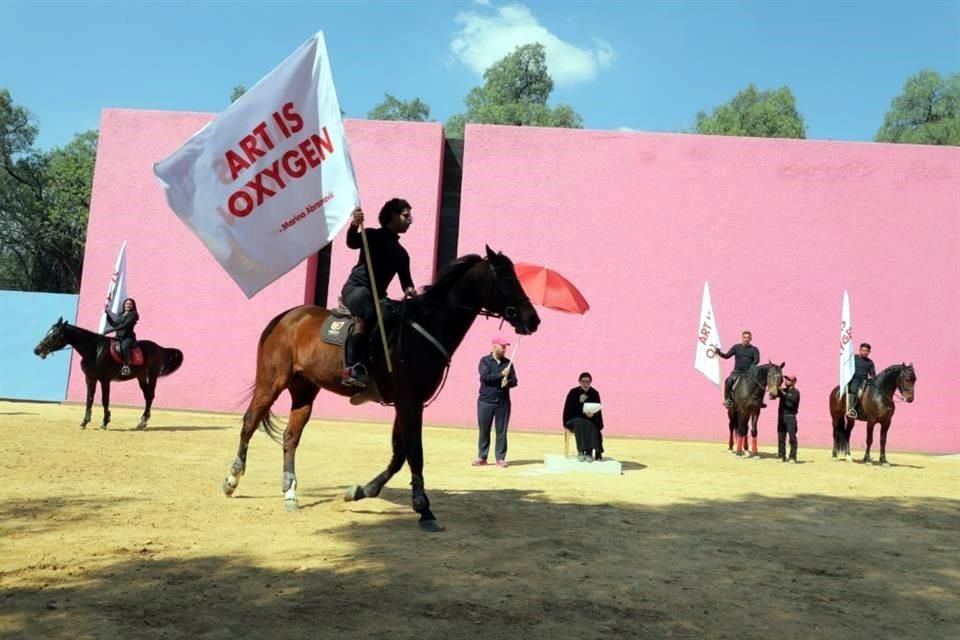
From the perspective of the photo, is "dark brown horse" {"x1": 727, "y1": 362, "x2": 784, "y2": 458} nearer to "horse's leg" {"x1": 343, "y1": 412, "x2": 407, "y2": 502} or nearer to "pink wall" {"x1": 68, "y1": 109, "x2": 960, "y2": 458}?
"pink wall" {"x1": 68, "y1": 109, "x2": 960, "y2": 458}

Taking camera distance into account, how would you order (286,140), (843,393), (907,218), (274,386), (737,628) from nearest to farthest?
(737,628), (286,140), (274,386), (843,393), (907,218)

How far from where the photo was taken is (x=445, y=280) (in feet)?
21.1

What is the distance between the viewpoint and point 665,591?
4.38 meters

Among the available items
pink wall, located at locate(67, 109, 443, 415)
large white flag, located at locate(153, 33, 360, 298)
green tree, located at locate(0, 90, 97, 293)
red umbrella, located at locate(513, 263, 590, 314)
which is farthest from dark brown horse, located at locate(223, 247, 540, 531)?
green tree, located at locate(0, 90, 97, 293)

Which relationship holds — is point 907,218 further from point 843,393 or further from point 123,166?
point 123,166

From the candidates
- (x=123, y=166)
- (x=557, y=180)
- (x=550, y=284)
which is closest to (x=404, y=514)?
(x=550, y=284)

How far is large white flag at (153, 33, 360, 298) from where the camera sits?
5.87 meters

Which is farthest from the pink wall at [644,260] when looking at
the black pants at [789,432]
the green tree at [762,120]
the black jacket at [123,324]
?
the green tree at [762,120]

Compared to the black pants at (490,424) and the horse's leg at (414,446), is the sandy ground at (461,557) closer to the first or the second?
the horse's leg at (414,446)

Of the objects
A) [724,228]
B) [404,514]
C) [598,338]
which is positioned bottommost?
[404,514]

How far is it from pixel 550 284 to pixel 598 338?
9.31 meters

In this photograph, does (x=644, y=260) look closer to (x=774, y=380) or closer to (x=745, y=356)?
(x=745, y=356)

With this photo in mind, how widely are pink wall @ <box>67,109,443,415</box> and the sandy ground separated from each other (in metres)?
10.3

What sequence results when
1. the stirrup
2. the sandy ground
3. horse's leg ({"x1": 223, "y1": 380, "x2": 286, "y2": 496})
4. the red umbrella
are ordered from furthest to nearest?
the red umbrella
horse's leg ({"x1": 223, "y1": 380, "x2": 286, "y2": 496})
the stirrup
the sandy ground
